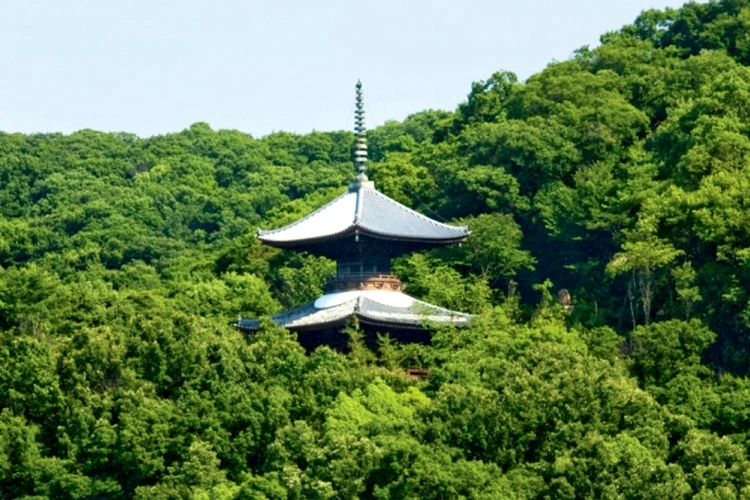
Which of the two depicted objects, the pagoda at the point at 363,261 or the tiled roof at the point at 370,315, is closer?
the tiled roof at the point at 370,315

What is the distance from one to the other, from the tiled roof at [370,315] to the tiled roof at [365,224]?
1374 millimetres

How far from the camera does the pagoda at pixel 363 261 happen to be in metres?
39.4

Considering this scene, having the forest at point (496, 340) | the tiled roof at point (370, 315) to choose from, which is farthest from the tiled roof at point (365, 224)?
the forest at point (496, 340)

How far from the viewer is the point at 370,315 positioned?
38.8 m

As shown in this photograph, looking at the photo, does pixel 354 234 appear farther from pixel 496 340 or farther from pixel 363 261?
pixel 496 340

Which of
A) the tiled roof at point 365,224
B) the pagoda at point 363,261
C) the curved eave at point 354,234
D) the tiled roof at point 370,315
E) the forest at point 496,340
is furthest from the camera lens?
the tiled roof at point 365,224

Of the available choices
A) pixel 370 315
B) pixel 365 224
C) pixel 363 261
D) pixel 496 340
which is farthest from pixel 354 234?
pixel 496 340

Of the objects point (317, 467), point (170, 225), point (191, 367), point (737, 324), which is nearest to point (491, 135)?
point (737, 324)

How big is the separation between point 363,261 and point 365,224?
0.96 m

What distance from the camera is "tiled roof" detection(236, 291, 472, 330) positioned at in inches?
1531

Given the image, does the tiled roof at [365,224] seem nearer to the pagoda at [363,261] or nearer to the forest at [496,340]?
the pagoda at [363,261]

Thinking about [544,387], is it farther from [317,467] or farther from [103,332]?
[103,332]

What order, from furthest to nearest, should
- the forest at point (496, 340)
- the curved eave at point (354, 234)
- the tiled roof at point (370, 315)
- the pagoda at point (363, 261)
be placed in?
the curved eave at point (354, 234)
the pagoda at point (363, 261)
the tiled roof at point (370, 315)
the forest at point (496, 340)

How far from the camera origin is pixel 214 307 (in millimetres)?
47469
